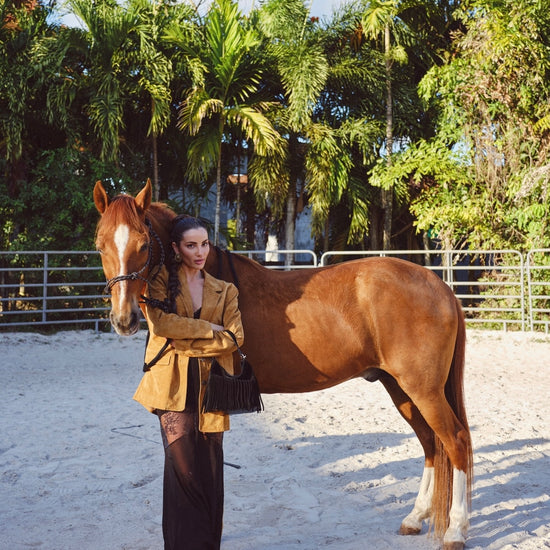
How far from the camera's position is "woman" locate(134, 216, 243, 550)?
8.39ft

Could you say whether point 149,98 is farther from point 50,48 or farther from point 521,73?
point 521,73

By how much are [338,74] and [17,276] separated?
819 centimetres

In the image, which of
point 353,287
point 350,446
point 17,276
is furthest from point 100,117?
point 353,287

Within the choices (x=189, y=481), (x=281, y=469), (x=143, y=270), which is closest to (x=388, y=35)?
(x=281, y=469)

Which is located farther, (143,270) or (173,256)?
(173,256)

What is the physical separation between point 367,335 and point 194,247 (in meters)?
1.04

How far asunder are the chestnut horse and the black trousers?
48 cm

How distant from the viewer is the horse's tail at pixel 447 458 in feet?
10.2

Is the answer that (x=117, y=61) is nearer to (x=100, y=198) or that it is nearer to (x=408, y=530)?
(x=100, y=198)

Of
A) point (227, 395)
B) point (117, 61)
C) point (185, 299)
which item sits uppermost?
point (117, 61)

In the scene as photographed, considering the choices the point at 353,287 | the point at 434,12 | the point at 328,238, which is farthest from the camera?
the point at 328,238

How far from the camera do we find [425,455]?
336 cm

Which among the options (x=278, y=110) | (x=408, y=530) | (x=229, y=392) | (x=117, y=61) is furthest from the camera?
(x=278, y=110)

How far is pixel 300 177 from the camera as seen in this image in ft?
46.8
